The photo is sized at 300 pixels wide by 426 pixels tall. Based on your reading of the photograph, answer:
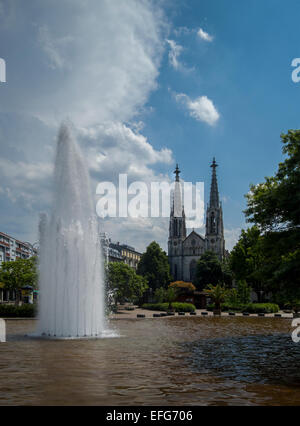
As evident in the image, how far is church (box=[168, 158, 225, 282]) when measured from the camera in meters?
114

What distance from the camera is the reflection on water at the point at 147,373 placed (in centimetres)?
791

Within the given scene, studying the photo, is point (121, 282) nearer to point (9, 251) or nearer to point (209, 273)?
point (209, 273)

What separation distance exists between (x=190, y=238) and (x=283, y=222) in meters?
104

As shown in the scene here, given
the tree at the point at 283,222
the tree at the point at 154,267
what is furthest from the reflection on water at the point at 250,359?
the tree at the point at 154,267

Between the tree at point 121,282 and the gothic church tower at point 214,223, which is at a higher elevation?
the gothic church tower at point 214,223

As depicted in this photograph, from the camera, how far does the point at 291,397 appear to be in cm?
817

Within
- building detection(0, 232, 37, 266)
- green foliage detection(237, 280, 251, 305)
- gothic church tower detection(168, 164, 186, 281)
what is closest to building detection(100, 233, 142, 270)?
gothic church tower detection(168, 164, 186, 281)

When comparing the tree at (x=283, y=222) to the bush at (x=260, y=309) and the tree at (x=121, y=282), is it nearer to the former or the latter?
the bush at (x=260, y=309)

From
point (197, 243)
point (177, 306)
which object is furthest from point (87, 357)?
point (197, 243)

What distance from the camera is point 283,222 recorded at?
679 inches

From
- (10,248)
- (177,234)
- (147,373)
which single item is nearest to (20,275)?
(147,373)

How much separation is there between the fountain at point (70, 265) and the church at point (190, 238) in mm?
92652
